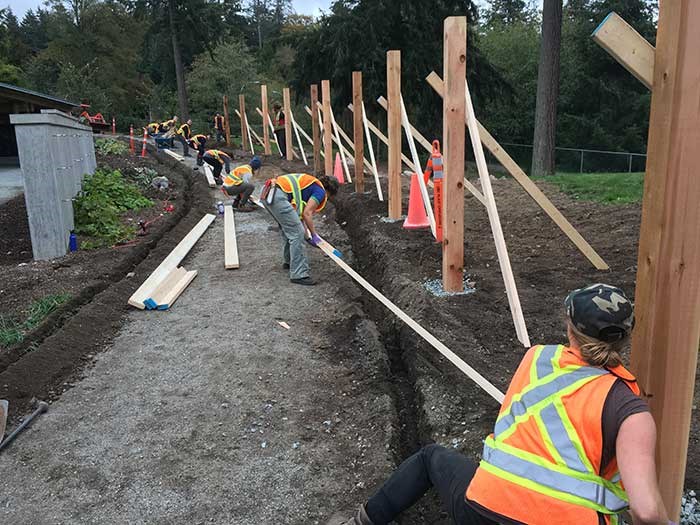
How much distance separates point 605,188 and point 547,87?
6.73 meters

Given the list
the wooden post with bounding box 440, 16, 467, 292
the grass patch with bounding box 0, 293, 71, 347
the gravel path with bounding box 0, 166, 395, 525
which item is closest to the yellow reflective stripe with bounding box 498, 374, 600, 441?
the gravel path with bounding box 0, 166, 395, 525

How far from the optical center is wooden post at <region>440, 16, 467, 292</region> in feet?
16.4

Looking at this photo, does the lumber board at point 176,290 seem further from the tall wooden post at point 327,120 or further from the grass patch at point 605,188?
the grass patch at point 605,188

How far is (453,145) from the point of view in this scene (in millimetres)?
5227

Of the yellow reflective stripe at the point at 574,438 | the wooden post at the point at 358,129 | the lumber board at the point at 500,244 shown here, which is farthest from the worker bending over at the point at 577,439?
the wooden post at the point at 358,129

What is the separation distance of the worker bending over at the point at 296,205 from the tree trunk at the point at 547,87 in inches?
423

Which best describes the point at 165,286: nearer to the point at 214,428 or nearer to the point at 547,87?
the point at 214,428

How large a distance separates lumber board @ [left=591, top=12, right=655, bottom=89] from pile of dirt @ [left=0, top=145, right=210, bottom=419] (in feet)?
14.2

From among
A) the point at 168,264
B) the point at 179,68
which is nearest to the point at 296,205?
the point at 168,264

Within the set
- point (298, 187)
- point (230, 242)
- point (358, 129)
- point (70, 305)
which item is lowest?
point (70, 305)

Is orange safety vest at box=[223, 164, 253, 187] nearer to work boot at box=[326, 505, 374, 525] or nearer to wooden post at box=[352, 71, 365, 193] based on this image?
wooden post at box=[352, 71, 365, 193]

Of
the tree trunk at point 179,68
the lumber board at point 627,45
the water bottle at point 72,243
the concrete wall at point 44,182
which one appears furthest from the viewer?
the tree trunk at point 179,68

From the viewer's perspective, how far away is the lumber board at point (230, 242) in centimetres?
802

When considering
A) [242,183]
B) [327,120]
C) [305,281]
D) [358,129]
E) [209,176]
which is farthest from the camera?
[209,176]
